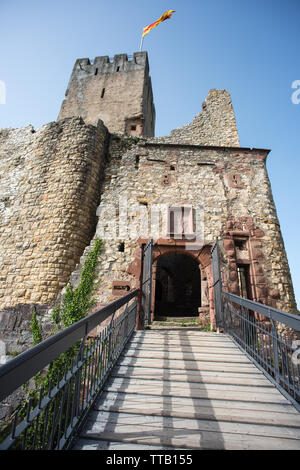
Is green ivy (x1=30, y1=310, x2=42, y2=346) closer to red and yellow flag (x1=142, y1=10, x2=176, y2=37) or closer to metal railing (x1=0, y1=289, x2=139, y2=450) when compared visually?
metal railing (x1=0, y1=289, x2=139, y2=450)

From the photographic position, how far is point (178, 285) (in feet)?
46.6

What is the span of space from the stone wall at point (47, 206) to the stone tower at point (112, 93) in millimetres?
4917

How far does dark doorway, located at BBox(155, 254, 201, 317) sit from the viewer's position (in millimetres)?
12903

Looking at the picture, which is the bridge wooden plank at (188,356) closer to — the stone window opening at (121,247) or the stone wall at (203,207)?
the stone wall at (203,207)

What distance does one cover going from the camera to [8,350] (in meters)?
6.59

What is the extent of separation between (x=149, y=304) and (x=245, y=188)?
5.24 meters

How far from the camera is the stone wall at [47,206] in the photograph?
7.44 m

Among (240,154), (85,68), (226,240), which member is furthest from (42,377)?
(85,68)

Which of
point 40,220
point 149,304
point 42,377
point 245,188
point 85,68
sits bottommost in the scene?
point 42,377

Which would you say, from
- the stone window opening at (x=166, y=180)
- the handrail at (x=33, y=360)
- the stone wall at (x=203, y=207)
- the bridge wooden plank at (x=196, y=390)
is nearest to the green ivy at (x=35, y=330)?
the stone wall at (x=203, y=207)

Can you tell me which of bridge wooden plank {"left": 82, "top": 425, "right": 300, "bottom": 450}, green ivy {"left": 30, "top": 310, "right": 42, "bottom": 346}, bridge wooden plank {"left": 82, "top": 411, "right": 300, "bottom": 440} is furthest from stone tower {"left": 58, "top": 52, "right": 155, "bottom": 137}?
bridge wooden plank {"left": 82, "top": 425, "right": 300, "bottom": 450}

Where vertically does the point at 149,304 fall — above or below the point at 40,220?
below
